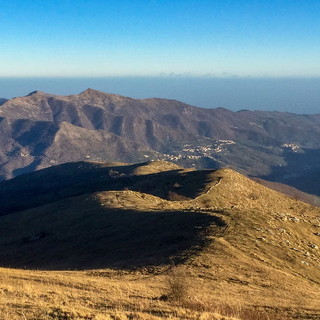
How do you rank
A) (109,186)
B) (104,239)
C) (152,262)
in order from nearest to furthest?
(152,262)
(104,239)
(109,186)

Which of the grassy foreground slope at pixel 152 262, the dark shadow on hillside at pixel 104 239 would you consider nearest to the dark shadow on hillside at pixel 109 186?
the grassy foreground slope at pixel 152 262

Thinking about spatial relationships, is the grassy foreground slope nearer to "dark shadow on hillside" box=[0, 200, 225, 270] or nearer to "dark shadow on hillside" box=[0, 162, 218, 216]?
"dark shadow on hillside" box=[0, 200, 225, 270]

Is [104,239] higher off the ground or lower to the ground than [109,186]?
higher

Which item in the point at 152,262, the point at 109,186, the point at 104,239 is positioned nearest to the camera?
the point at 152,262

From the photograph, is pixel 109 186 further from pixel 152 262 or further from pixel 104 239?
pixel 152 262

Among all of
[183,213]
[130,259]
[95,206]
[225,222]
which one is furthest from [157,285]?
[95,206]

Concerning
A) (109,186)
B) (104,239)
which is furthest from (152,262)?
(109,186)

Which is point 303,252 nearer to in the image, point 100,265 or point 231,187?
point 100,265
